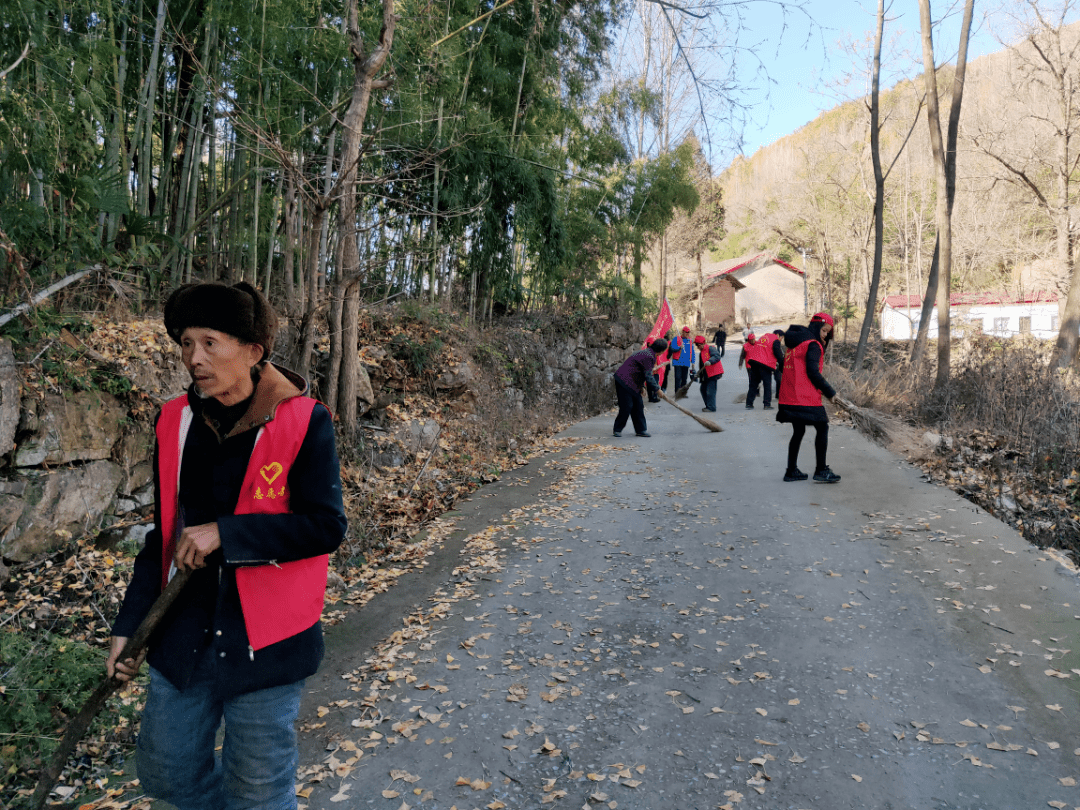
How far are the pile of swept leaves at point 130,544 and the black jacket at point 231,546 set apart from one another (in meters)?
1.45

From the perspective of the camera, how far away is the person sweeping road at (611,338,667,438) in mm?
11430

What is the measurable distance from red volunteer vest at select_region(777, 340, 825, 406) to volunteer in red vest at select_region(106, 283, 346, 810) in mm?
6735

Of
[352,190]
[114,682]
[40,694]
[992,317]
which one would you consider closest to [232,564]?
[114,682]

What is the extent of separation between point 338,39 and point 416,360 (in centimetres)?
411

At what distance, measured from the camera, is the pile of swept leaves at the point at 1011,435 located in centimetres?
676

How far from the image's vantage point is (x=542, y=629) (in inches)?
170

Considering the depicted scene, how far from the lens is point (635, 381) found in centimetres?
Answer: 1148

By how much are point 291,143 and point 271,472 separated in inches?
252

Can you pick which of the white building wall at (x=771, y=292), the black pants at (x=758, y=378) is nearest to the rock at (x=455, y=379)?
the black pants at (x=758, y=378)

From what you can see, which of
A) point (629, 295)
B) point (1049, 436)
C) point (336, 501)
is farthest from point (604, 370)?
point (336, 501)

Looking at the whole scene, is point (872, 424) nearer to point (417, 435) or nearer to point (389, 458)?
point (417, 435)

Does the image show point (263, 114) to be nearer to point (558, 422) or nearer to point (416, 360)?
point (416, 360)

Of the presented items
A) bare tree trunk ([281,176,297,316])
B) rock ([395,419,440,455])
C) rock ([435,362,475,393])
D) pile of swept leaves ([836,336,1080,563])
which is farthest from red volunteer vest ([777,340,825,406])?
bare tree trunk ([281,176,297,316])

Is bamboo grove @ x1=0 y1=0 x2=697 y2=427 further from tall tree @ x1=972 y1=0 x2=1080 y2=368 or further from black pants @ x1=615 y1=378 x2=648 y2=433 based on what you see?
tall tree @ x1=972 y1=0 x2=1080 y2=368
